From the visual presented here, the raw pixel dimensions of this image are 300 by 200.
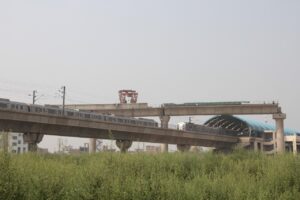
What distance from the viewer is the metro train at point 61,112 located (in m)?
53.0

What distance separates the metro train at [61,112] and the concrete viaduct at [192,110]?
730 centimetres

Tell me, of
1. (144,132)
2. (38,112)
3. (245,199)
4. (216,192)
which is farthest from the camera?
(144,132)

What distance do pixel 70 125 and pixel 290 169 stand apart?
47393 mm

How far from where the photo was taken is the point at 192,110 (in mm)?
93688

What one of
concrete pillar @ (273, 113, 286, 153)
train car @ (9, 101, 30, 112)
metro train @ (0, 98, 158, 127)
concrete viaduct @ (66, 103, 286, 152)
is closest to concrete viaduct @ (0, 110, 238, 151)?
train car @ (9, 101, 30, 112)

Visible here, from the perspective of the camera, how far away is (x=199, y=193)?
12.9 metres

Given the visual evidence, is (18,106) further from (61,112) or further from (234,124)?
(234,124)

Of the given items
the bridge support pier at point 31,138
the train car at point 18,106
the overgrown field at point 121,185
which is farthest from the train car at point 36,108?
the overgrown field at point 121,185

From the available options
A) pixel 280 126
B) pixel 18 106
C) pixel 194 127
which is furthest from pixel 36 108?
pixel 280 126

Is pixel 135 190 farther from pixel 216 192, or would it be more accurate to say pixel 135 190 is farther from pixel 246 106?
pixel 246 106

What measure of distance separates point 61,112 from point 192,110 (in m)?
38.0

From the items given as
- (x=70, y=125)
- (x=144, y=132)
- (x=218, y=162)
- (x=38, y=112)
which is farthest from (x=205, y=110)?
(x=218, y=162)

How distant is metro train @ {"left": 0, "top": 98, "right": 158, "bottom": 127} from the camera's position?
5297 centimetres

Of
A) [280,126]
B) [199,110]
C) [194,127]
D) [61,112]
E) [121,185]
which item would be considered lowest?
[121,185]
